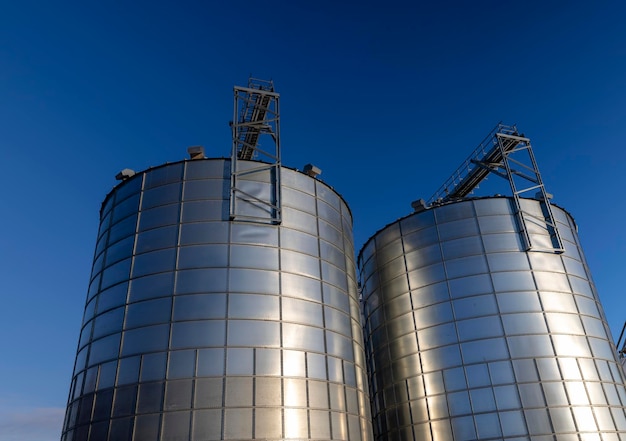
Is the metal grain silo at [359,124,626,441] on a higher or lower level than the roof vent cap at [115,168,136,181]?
lower

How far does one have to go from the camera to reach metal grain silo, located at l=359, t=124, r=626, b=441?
2270cm

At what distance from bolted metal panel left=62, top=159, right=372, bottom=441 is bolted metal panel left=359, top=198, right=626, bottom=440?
4.59 metres

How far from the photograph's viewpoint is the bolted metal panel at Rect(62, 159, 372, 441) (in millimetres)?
18016

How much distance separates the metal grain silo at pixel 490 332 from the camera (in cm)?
2270

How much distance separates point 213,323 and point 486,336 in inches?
525

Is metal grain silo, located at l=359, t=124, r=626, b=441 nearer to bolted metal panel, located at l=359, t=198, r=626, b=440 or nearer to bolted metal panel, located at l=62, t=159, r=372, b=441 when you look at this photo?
bolted metal panel, located at l=359, t=198, r=626, b=440

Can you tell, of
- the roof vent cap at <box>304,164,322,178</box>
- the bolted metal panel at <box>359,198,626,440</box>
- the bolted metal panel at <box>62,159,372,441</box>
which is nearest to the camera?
the bolted metal panel at <box>62,159,372,441</box>

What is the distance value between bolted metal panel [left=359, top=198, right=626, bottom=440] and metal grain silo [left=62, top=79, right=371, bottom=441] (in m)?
4.86

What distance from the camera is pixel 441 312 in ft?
85.7

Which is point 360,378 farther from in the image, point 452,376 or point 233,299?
point 233,299

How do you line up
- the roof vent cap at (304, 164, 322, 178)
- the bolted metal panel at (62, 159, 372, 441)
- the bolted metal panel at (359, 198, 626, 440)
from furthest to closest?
the roof vent cap at (304, 164, 322, 178)
the bolted metal panel at (359, 198, 626, 440)
the bolted metal panel at (62, 159, 372, 441)

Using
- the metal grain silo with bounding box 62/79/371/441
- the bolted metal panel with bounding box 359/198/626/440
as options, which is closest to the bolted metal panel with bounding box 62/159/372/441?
the metal grain silo with bounding box 62/79/371/441

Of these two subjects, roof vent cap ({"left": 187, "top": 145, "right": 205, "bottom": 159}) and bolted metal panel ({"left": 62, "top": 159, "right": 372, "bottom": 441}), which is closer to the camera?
bolted metal panel ({"left": 62, "top": 159, "right": 372, "bottom": 441})

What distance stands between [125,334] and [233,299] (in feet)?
14.4
